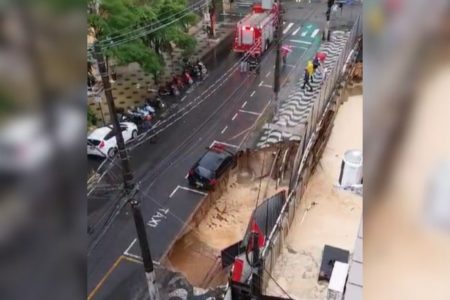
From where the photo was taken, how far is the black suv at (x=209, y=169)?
15.3 m

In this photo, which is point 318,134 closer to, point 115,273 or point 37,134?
point 115,273

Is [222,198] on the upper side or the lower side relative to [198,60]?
lower

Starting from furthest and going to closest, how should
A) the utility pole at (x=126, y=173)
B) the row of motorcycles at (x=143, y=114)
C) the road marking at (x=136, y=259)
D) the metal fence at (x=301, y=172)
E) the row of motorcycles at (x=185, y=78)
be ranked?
the row of motorcycles at (x=185, y=78) < the row of motorcycles at (x=143, y=114) < the road marking at (x=136, y=259) < the metal fence at (x=301, y=172) < the utility pole at (x=126, y=173)

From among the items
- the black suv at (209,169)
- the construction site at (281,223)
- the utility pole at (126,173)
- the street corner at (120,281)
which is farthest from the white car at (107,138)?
the utility pole at (126,173)

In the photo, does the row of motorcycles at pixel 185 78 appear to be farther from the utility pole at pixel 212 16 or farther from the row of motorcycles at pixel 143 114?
the utility pole at pixel 212 16

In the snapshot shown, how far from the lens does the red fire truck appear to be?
25031mm

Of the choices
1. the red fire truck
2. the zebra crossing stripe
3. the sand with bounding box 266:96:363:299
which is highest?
the red fire truck

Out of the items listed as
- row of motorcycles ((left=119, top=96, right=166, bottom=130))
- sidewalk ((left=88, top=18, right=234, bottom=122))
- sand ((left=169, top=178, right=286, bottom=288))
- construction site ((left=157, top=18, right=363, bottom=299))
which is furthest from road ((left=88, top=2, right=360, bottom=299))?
sidewalk ((left=88, top=18, right=234, bottom=122))

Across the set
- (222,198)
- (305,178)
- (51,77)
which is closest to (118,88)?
(222,198)

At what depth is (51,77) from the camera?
4.43 feet

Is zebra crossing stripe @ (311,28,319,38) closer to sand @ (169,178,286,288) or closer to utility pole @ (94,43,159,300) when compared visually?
sand @ (169,178,286,288)

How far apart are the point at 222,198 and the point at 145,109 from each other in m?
6.09

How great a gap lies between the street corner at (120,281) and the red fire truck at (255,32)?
14.9m

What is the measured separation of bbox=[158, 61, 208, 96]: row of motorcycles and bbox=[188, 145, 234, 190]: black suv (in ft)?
20.8
